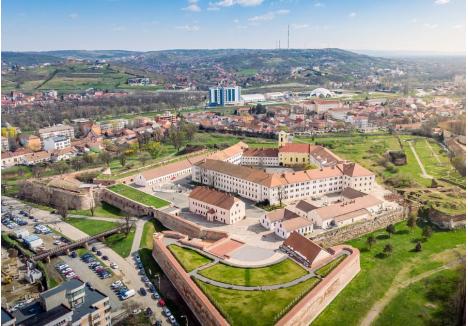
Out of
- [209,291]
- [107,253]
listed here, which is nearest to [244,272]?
[209,291]

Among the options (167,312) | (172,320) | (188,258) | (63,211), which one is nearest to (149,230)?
(188,258)

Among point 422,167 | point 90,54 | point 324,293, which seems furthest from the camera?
point 90,54

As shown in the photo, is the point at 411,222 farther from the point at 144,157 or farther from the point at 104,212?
the point at 144,157

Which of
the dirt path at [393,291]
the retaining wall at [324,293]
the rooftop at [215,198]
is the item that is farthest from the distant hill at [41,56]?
the dirt path at [393,291]

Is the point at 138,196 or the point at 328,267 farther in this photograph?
the point at 138,196

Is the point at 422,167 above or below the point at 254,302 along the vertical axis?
above

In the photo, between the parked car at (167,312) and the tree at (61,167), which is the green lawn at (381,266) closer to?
the parked car at (167,312)

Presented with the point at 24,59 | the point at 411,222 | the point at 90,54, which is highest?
the point at 90,54

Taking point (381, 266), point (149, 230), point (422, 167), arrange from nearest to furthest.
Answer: point (381, 266)
point (149, 230)
point (422, 167)
